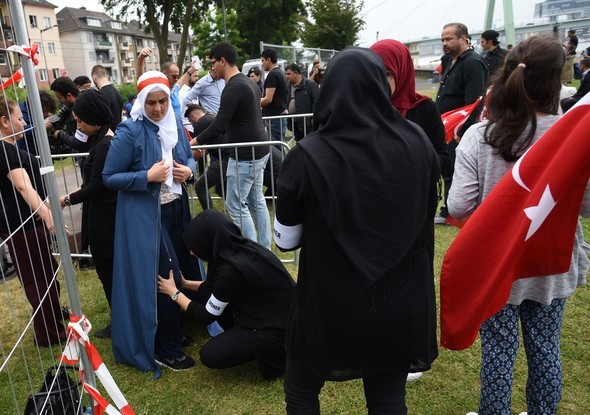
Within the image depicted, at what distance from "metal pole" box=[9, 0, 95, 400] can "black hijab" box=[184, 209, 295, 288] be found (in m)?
0.94

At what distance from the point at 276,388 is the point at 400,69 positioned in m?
1.98

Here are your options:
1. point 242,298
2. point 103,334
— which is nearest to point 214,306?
point 242,298

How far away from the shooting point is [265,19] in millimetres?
39594

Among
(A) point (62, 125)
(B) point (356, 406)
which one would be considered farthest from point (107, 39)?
(B) point (356, 406)

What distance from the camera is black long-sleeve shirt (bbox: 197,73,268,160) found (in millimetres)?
4246

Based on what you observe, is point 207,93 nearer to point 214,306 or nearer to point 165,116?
point 165,116

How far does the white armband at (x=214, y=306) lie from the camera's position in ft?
9.55

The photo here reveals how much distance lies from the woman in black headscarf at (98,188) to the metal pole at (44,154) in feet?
3.83

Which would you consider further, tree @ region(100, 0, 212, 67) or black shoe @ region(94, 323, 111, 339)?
tree @ region(100, 0, 212, 67)

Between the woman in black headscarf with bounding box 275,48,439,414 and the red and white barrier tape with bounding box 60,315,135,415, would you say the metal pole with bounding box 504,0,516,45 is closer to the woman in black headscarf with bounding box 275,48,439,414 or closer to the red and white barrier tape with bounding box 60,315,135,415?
the woman in black headscarf with bounding box 275,48,439,414

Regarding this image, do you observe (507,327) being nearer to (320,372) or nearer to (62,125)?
(320,372)

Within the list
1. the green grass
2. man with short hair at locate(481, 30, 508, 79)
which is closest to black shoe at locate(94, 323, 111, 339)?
the green grass

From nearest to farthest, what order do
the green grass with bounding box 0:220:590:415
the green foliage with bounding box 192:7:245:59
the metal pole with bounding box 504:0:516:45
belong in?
1. the green grass with bounding box 0:220:590:415
2. the metal pole with bounding box 504:0:516:45
3. the green foliage with bounding box 192:7:245:59

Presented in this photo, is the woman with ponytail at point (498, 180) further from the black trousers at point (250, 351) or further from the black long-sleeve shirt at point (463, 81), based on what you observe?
the black long-sleeve shirt at point (463, 81)
